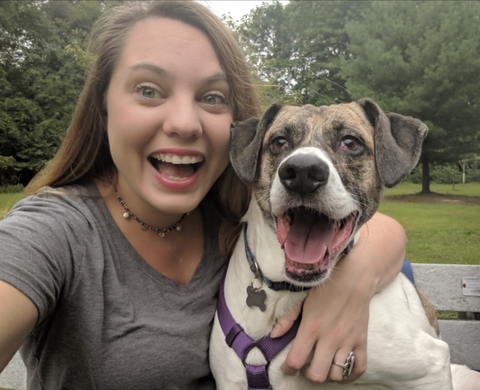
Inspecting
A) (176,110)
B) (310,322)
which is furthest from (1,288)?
(310,322)

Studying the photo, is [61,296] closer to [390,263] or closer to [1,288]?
[1,288]

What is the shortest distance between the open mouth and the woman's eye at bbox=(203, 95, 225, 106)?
0.96ft

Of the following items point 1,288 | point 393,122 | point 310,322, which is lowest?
point 310,322

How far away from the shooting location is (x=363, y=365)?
1674mm

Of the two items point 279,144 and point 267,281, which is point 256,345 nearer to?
point 267,281

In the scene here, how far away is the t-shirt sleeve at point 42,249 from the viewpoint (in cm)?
123

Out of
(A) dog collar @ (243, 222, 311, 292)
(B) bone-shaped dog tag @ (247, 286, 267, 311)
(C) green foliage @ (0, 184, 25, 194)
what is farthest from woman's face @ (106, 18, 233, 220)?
(C) green foliage @ (0, 184, 25, 194)

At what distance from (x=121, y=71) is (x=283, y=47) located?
1673cm

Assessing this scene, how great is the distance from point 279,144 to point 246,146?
0.58 ft

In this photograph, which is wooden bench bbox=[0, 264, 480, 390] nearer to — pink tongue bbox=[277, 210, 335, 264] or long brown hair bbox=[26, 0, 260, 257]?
pink tongue bbox=[277, 210, 335, 264]

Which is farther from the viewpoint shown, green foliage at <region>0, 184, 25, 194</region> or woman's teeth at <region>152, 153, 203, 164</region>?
green foliage at <region>0, 184, 25, 194</region>

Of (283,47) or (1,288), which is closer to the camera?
(1,288)

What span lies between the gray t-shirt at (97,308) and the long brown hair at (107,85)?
181 mm

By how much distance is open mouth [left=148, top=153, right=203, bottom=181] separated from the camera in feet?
5.80
